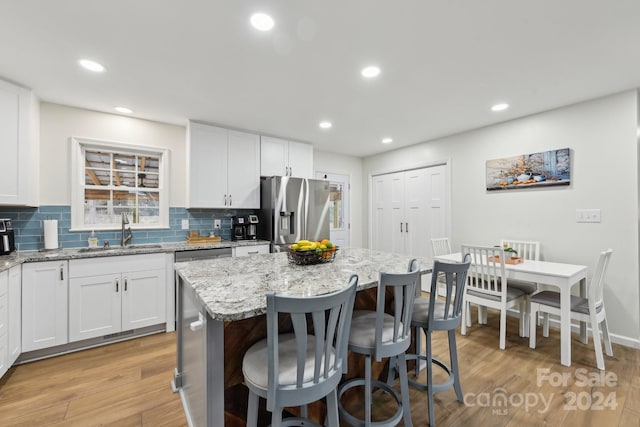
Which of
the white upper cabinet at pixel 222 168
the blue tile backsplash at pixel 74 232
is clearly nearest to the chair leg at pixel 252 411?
the white upper cabinet at pixel 222 168

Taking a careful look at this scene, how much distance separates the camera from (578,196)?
296 centimetres

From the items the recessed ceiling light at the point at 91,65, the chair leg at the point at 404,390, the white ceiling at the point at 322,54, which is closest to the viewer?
the chair leg at the point at 404,390

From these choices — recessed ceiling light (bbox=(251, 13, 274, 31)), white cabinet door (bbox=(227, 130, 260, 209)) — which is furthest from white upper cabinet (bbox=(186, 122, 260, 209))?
recessed ceiling light (bbox=(251, 13, 274, 31))

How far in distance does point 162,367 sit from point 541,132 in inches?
181

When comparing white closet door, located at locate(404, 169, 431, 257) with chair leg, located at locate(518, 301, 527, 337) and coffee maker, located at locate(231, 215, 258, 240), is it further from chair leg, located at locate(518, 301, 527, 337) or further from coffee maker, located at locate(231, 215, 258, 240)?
coffee maker, located at locate(231, 215, 258, 240)

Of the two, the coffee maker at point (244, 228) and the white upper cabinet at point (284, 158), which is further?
the white upper cabinet at point (284, 158)

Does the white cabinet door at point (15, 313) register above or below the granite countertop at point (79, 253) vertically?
below

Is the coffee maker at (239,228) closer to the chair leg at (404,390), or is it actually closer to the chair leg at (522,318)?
the chair leg at (404,390)

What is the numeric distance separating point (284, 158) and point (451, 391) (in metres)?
3.43

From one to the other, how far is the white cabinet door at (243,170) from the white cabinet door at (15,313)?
2027 mm

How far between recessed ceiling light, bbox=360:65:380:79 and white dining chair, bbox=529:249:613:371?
237 cm

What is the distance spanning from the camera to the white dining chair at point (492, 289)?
8.54 ft

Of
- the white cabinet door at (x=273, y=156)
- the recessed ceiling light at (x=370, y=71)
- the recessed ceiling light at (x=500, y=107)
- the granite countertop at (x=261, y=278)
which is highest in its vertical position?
the recessed ceiling light at (x=370, y=71)

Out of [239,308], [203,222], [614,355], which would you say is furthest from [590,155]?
[203,222]
